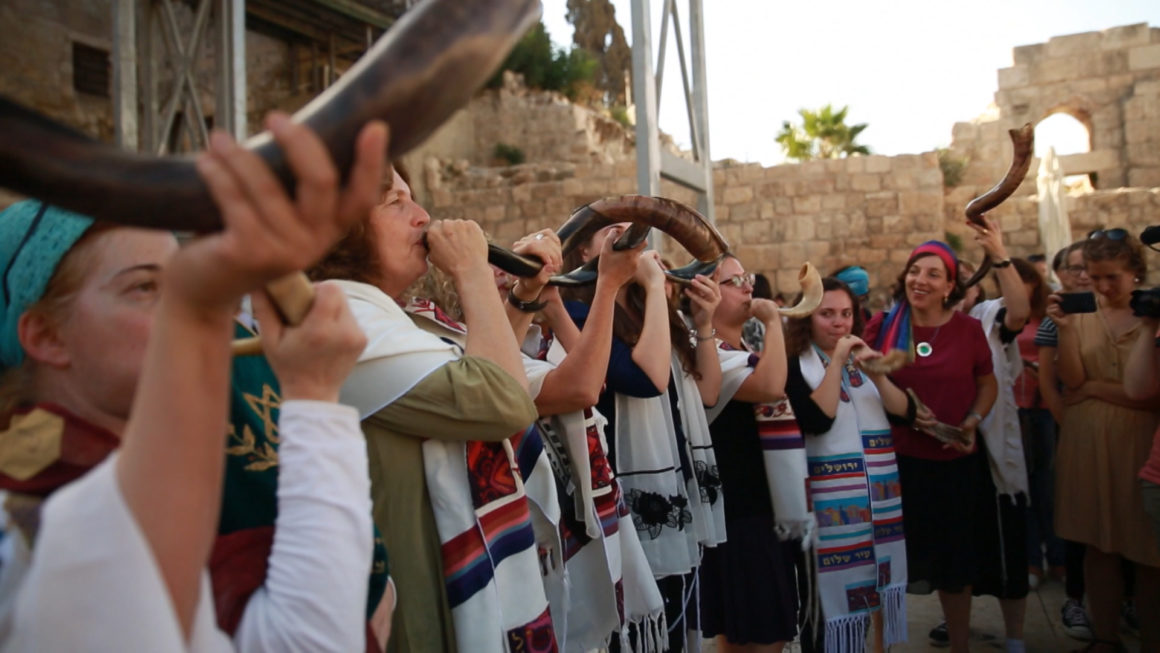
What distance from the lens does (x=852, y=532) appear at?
11.9 feet

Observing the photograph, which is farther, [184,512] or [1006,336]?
[1006,336]

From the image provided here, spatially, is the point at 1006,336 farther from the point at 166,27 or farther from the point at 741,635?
the point at 166,27

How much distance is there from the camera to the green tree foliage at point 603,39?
113 ft

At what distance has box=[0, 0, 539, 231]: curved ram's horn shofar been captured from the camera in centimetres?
75

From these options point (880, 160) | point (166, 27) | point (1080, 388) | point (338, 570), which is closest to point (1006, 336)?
point (1080, 388)

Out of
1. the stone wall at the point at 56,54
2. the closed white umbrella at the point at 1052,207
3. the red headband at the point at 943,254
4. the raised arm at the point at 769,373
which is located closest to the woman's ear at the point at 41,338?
the raised arm at the point at 769,373

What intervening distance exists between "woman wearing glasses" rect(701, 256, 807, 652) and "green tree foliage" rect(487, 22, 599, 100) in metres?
19.2

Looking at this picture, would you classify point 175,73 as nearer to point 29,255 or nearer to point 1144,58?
point 29,255

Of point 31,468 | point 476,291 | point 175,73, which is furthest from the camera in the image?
point 175,73

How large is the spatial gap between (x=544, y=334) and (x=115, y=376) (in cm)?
215

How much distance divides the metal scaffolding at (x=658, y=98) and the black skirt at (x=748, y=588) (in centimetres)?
346

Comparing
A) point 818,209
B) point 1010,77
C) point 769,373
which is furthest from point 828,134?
point 769,373

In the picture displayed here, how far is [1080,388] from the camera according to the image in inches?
162

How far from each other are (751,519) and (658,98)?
15.3 ft
